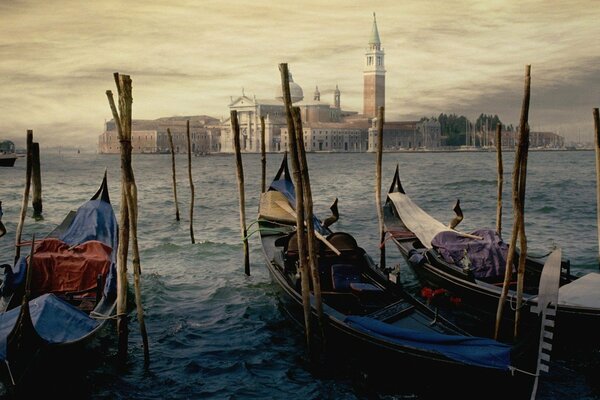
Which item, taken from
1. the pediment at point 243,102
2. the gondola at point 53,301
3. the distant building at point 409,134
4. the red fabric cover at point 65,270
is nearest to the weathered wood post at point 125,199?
the gondola at point 53,301

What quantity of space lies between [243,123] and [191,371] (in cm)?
7427

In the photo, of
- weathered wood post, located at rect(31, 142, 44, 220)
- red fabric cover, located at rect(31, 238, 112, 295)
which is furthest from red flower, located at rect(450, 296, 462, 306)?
weathered wood post, located at rect(31, 142, 44, 220)

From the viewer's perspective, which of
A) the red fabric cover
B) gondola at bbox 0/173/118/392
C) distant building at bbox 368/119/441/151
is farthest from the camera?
distant building at bbox 368/119/441/151

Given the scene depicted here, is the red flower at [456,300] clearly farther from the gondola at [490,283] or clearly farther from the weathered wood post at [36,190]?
the weathered wood post at [36,190]

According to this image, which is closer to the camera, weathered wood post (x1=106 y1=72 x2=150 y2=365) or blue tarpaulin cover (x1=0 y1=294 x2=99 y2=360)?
blue tarpaulin cover (x1=0 y1=294 x2=99 y2=360)

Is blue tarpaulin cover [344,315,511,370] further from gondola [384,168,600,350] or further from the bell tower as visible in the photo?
the bell tower

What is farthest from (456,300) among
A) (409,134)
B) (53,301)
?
(409,134)

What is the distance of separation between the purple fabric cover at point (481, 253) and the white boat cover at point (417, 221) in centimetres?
110

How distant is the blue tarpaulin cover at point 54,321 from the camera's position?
3.96 meters

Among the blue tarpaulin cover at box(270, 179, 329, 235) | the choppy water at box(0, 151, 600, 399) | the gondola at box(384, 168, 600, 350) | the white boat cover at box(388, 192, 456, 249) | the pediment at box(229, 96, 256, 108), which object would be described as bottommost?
the choppy water at box(0, 151, 600, 399)

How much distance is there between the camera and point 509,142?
89375mm

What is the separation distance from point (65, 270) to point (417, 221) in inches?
171

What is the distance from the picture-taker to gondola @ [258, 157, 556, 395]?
356cm

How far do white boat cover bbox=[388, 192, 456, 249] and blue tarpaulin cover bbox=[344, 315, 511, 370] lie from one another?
3.38m
